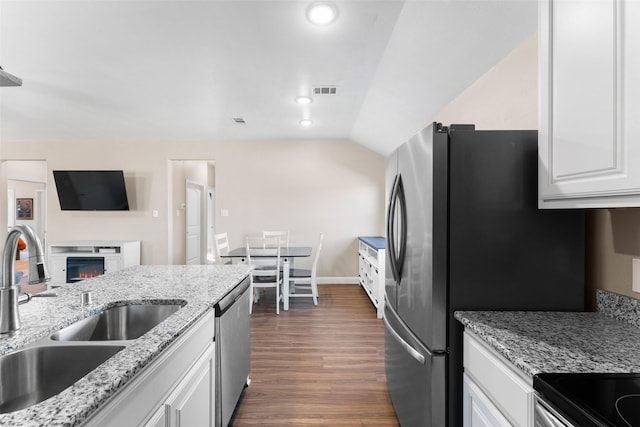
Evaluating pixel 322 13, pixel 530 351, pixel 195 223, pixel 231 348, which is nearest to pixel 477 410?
pixel 530 351

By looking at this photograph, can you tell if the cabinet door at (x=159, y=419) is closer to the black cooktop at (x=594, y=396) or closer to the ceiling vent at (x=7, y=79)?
the black cooktop at (x=594, y=396)

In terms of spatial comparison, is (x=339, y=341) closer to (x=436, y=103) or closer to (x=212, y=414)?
(x=212, y=414)

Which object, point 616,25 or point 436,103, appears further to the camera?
point 436,103

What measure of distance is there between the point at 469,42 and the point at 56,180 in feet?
21.0

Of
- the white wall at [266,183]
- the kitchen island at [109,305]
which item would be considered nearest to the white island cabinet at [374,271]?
the white wall at [266,183]

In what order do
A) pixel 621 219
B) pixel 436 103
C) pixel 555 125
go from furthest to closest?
pixel 436 103 → pixel 621 219 → pixel 555 125

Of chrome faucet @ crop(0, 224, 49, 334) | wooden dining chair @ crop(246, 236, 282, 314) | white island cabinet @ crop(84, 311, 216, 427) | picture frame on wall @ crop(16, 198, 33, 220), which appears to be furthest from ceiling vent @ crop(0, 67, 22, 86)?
picture frame on wall @ crop(16, 198, 33, 220)

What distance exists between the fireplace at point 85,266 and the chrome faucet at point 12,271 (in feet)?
15.2

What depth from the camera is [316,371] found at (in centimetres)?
247

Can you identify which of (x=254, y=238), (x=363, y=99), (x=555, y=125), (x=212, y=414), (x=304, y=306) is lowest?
(x=304, y=306)

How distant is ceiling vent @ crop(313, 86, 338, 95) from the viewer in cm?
319

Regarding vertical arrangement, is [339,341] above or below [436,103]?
below

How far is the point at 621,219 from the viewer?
1.24 metres

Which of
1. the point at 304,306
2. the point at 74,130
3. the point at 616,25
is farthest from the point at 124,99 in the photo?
the point at 616,25
